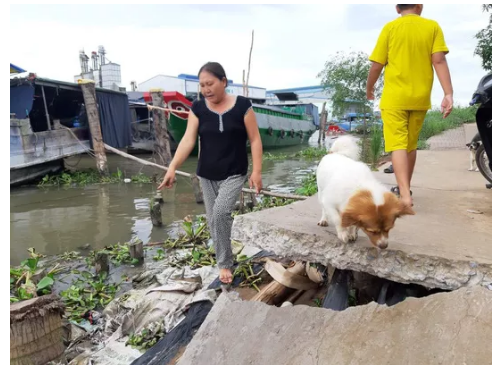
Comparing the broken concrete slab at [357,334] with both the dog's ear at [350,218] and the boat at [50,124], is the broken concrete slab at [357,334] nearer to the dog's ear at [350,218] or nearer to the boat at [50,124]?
the dog's ear at [350,218]

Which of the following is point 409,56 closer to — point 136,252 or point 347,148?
point 347,148

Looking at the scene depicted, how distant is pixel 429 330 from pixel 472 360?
23cm

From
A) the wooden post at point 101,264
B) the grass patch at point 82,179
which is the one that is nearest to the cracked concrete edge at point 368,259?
the wooden post at point 101,264

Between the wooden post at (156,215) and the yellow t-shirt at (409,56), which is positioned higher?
the yellow t-shirt at (409,56)

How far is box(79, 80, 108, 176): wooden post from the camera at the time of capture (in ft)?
41.9

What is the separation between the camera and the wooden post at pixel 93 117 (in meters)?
12.8

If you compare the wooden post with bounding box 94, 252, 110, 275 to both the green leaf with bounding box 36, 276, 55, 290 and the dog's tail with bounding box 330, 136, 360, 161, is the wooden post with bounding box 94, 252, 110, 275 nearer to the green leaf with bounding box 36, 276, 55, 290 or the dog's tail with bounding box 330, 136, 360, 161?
the green leaf with bounding box 36, 276, 55, 290

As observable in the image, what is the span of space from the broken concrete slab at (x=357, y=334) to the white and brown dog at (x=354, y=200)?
1.56 feet

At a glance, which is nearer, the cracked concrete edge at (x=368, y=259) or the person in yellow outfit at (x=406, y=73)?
the cracked concrete edge at (x=368, y=259)

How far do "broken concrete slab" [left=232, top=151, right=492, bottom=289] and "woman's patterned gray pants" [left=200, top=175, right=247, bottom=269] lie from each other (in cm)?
17

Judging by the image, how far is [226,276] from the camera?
3.42m

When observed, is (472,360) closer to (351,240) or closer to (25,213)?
(351,240)

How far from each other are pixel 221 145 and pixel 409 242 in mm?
1576

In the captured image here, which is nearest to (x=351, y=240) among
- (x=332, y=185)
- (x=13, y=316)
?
(x=332, y=185)
